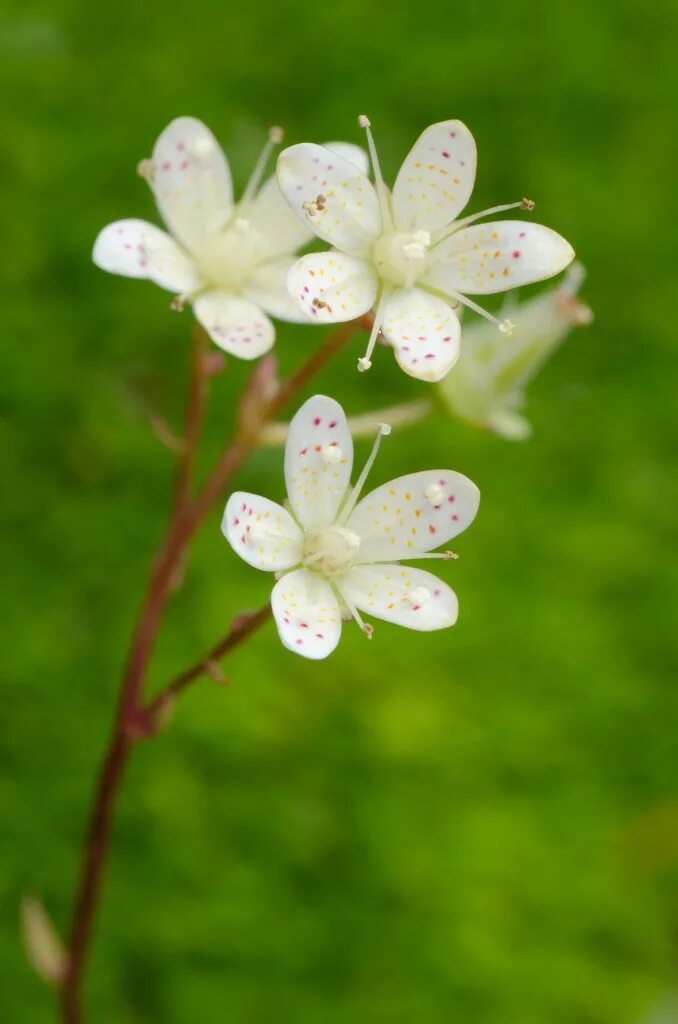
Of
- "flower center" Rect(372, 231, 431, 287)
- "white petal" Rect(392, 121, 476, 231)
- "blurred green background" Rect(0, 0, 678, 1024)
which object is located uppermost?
"white petal" Rect(392, 121, 476, 231)

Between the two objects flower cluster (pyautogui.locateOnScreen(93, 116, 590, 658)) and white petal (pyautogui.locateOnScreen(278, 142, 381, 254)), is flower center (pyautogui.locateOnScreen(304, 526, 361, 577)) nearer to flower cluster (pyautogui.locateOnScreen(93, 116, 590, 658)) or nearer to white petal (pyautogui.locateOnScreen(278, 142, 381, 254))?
flower cluster (pyautogui.locateOnScreen(93, 116, 590, 658))

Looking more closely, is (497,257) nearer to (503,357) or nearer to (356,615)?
(503,357)

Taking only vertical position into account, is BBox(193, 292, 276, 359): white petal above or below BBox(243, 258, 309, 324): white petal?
below

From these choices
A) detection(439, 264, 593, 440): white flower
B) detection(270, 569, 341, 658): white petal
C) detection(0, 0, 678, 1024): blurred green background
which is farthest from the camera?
detection(0, 0, 678, 1024): blurred green background

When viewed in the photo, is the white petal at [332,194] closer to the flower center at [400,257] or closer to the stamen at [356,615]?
the flower center at [400,257]

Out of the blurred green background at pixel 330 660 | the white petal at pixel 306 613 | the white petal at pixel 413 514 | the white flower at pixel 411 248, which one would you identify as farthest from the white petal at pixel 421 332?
the blurred green background at pixel 330 660

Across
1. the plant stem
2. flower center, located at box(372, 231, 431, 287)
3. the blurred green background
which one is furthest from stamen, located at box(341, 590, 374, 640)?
the blurred green background

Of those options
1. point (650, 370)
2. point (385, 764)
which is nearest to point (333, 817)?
point (385, 764)
